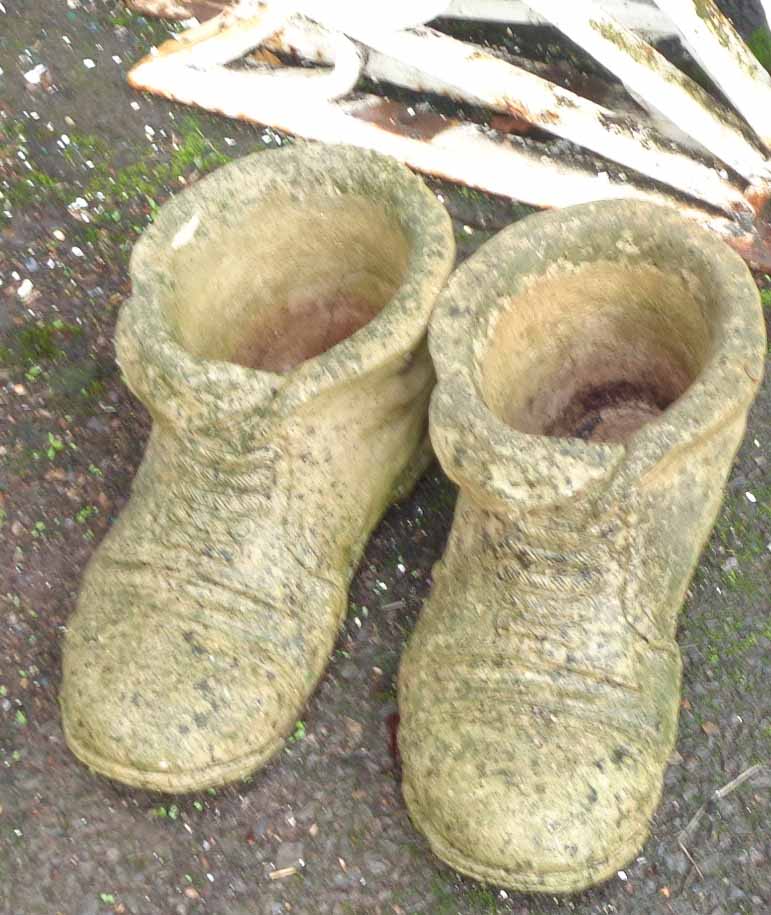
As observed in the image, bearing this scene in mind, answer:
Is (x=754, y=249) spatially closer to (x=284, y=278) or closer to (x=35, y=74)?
(x=284, y=278)

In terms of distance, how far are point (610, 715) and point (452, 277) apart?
1.94 ft

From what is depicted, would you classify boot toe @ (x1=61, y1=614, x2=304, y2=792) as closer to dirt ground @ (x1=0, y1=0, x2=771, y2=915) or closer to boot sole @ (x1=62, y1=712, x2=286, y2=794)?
boot sole @ (x1=62, y1=712, x2=286, y2=794)

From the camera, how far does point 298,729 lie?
5.92 ft

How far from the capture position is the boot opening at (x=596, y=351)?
67.2 inches

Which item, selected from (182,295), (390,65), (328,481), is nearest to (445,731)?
(328,481)

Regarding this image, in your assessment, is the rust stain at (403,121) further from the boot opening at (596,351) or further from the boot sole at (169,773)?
the boot sole at (169,773)

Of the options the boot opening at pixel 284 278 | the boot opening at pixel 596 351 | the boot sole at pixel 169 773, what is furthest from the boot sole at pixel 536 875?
the boot opening at pixel 284 278

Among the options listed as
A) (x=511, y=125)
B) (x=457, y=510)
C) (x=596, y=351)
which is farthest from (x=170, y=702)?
(x=511, y=125)

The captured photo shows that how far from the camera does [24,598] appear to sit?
1.93 meters

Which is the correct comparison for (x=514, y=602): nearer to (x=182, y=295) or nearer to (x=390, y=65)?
(x=182, y=295)

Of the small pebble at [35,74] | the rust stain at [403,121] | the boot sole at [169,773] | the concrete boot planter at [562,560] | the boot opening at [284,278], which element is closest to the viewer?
the concrete boot planter at [562,560]

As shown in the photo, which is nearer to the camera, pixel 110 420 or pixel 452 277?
pixel 452 277

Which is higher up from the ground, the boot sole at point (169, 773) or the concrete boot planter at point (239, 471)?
the concrete boot planter at point (239, 471)

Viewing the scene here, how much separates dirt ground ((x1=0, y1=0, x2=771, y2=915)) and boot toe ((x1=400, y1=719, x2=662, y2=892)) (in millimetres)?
142
